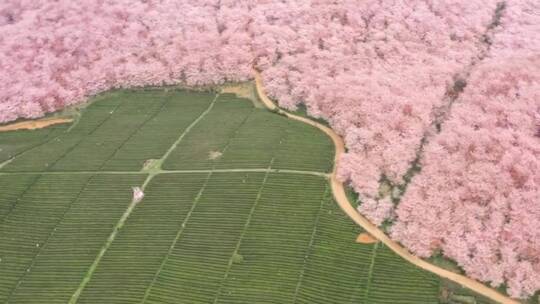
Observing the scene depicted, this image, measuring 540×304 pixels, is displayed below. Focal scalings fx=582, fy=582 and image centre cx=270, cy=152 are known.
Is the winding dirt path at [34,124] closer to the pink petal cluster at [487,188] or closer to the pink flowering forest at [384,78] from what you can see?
the pink flowering forest at [384,78]

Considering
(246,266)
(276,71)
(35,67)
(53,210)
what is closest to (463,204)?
(246,266)

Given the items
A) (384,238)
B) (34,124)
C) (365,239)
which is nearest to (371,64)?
(384,238)

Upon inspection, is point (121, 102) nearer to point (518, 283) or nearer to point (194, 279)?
point (194, 279)

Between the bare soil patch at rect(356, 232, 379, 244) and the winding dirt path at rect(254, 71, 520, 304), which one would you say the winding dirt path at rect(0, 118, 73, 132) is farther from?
the bare soil patch at rect(356, 232, 379, 244)

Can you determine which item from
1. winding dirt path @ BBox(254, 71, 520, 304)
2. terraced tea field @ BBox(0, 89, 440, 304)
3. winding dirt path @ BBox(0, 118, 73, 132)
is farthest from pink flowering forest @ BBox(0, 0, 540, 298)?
terraced tea field @ BBox(0, 89, 440, 304)

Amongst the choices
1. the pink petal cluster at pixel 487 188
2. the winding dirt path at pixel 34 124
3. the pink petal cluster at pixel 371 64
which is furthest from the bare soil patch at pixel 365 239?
the winding dirt path at pixel 34 124

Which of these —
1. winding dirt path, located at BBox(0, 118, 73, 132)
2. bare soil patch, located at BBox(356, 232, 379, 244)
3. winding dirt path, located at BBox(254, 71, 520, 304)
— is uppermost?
winding dirt path, located at BBox(254, 71, 520, 304)
